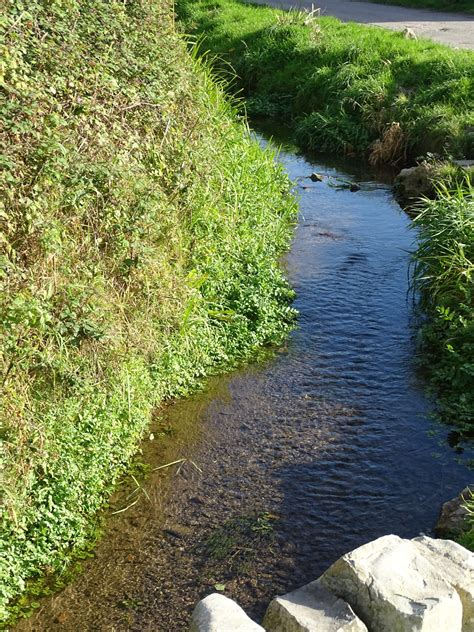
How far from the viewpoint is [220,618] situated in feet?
13.8

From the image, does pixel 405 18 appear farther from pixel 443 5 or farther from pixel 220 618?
pixel 220 618

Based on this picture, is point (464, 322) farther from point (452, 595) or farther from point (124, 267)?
point (452, 595)

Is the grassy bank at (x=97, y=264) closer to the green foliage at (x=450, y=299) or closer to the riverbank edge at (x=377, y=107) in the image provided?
the green foliage at (x=450, y=299)

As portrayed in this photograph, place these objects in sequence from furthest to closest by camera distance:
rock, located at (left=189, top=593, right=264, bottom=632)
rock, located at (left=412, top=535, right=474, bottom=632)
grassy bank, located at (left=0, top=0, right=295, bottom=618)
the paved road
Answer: the paved road → grassy bank, located at (left=0, top=0, right=295, bottom=618) → rock, located at (left=412, top=535, right=474, bottom=632) → rock, located at (left=189, top=593, right=264, bottom=632)

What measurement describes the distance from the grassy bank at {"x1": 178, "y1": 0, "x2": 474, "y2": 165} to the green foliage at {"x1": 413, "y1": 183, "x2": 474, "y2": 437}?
11.7ft

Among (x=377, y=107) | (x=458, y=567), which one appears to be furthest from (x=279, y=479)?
(x=377, y=107)

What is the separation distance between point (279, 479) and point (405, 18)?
18.5 metres

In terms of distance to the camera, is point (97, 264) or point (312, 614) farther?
point (97, 264)

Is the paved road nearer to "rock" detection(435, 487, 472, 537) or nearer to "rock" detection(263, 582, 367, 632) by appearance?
"rock" detection(435, 487, 472, 537)

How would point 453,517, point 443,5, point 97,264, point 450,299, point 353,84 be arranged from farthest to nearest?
point 443,5 → point 353,84 → point 450,299 → point 97,264 → point 453,517

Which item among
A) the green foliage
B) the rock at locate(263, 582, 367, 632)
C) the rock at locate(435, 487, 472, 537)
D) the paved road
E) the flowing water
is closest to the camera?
the rock at locate(263, 582, 367, 632)

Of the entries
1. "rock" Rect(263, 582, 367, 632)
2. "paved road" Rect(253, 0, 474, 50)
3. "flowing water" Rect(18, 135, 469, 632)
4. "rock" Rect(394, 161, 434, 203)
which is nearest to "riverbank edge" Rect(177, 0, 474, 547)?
"rock" Rect(394, 161, 434, 203)

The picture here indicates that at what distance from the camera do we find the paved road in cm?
1941

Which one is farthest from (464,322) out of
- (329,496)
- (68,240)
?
(68,240)
